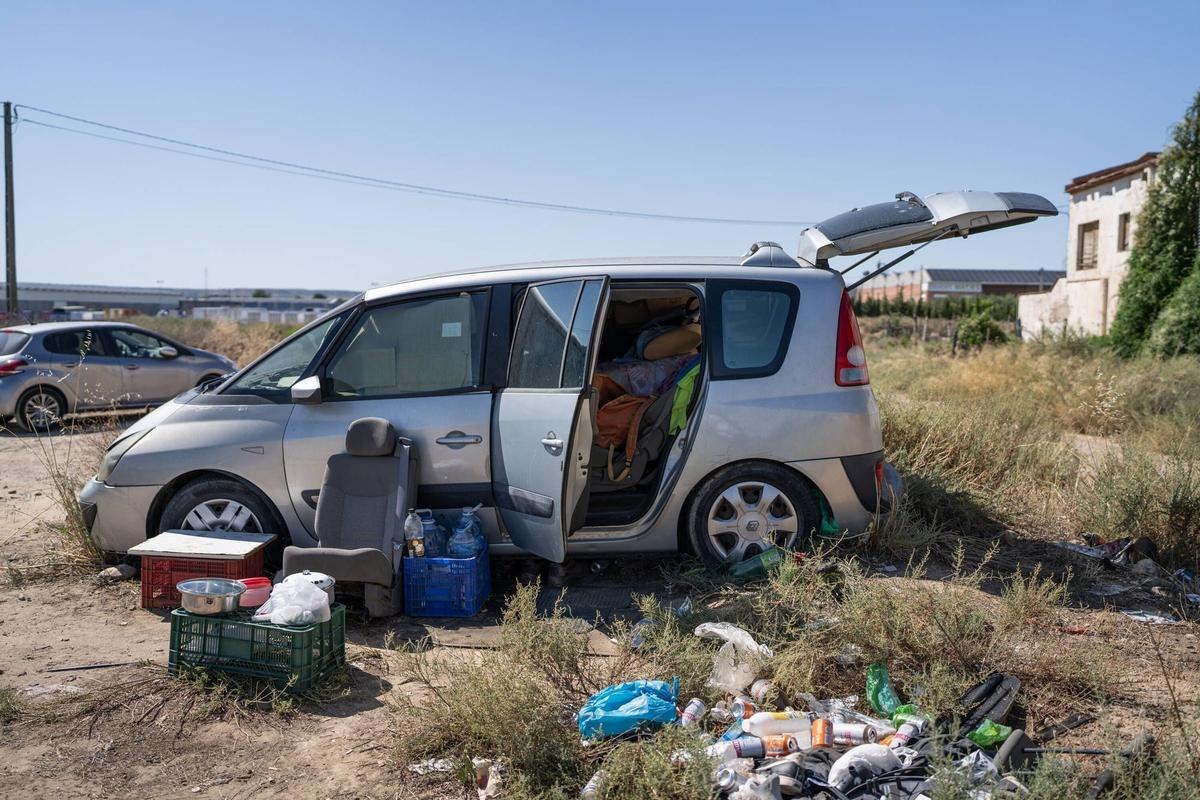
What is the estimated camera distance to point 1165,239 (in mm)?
22078

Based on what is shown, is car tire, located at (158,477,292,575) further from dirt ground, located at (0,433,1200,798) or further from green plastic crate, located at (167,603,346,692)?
green plastic crate, located at (167,603,346,692)

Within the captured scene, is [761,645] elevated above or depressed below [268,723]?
above

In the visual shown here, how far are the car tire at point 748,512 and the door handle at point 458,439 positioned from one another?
4.68ft

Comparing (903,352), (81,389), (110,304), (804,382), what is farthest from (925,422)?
(110,304)

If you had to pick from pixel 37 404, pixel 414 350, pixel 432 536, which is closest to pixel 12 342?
pixel 37 404

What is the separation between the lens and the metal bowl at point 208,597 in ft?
15.0

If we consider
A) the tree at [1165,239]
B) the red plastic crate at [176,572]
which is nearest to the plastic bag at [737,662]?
the red plastic crate at [176,572]

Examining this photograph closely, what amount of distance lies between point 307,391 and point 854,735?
3819 mm

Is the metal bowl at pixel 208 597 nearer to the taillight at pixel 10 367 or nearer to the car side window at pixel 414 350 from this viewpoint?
the car side window at pixel 414 350

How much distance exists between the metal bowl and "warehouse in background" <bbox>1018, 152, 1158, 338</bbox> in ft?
81.7

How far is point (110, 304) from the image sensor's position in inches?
3922

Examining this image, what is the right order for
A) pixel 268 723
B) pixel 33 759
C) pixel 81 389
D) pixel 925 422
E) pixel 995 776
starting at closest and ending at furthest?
1. pixel 995 776
2. pixel 33 759
3. pixel 268 723
4. pixel 925 422
5. pixel 81 389

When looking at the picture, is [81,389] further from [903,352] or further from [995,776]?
[903,352]

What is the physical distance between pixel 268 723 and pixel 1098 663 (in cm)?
369
